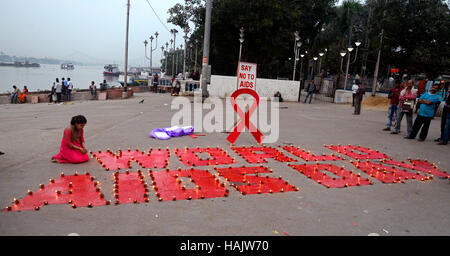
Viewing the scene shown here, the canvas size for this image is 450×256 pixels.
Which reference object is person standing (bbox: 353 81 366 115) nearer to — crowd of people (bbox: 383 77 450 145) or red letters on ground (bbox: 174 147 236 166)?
crowd of people (bbox: 383 77 450 145)

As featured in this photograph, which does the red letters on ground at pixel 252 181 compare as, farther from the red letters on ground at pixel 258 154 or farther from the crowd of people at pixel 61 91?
the crowd of people at pixel 61 91

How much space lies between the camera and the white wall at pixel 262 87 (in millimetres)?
24109

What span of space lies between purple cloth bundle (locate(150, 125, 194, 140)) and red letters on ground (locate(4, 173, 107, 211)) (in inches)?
150

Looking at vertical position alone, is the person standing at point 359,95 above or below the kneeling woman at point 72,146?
above

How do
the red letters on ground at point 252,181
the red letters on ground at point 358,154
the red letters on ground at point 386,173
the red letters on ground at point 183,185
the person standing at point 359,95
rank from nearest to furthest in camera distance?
the red letters on ground at point 183,185
the red letters on ground at point 252,181
the red letters on ground at point 386,173
the red letters on ground at point 358,154
the person standing at point 359,95

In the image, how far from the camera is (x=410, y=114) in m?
10.6

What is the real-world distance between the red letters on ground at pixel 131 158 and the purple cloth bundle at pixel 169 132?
1499 mm

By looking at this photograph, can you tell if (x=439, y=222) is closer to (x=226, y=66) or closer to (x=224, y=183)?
(x=224, y=183)

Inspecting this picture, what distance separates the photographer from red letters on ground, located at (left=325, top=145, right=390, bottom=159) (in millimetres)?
8242

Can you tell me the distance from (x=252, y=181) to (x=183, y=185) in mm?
1289

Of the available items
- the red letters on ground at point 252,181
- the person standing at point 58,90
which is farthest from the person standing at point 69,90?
the red letters on ground at point 252,181

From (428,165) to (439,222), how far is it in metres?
3.75

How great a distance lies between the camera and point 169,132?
961 cm
